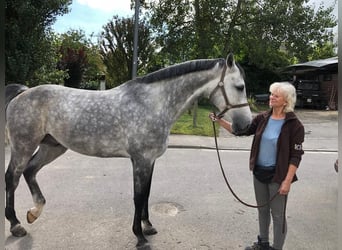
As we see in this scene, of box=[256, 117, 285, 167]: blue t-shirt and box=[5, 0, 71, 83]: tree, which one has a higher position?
box=[5, 0, 71, 83]: tree

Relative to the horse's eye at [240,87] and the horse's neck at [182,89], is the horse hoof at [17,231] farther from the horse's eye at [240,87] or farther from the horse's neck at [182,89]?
the horse's eye at [240,87]

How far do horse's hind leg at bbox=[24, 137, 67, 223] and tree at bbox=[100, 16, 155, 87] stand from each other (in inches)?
397

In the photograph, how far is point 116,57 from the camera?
13.7 metres

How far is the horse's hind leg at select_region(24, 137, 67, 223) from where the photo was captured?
332cm

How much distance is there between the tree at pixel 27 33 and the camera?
744 cm

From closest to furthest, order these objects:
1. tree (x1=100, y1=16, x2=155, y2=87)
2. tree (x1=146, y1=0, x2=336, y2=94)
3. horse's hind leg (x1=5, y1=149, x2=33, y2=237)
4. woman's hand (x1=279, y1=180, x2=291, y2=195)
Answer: woman's hand (x1=279, y1=180, x2=291, y2=195) < horse's hind leg (x1=5, y1=149, x2=33, y2=237) < tree (x1=146, y1=0, x2=336, y2=94) < tree (x1=100, y1=16, x2=155, y2=87)

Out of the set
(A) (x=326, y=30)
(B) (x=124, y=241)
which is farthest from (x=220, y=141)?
(A) (x=326, y=30)

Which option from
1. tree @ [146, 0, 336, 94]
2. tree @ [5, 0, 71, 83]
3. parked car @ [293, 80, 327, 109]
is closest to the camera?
tree @ [5, 0, 71, 83]

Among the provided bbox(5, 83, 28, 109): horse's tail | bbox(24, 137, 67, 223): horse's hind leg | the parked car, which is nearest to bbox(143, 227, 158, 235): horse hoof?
bbox(24, 137, 67, 223): horse's hind leg

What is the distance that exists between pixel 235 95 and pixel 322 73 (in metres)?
20.4

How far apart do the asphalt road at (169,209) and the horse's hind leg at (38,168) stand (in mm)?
200

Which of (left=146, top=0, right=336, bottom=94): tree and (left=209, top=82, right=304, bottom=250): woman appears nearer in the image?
(left=209, top=82, right=304, bottom=250): woman

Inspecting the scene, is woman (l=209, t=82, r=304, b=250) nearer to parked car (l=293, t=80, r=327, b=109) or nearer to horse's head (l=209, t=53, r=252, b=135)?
horse's head (l=209, t=53, r=252, b=135)

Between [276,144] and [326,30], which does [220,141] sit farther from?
[326,30]
